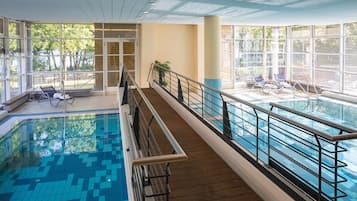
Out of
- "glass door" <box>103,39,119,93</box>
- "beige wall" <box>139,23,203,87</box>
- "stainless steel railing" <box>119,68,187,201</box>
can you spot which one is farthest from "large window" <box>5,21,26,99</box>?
"stainless steel railing" <box>119,68,187,201</box>

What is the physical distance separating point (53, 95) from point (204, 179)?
9.94 metres

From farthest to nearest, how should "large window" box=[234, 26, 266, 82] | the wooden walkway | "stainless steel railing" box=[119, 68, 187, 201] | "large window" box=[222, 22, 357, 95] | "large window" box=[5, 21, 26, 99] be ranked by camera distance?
"large window" box=[234, 26, 266, 82], "large window" box=[222, 22, 357, 95], "large window" box=[5, 21, 26, 99], the wooden walkway, "stainless steel railing" box=[119, 68, 187, 201]

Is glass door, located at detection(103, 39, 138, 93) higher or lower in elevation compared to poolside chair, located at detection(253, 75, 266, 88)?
higher

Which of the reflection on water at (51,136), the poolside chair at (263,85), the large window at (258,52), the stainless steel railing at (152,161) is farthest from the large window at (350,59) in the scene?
the stainless steel railing at (152,161)

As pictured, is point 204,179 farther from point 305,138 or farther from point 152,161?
point 305,138

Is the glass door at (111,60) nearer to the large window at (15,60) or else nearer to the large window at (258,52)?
the large window at (15,60)

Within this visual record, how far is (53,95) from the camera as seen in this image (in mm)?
12078

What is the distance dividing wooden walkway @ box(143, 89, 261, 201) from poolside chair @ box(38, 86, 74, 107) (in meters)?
8.04

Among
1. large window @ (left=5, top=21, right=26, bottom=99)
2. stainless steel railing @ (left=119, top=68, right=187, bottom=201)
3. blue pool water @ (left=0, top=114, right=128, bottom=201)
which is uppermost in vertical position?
large window @ (left=5, top=21, right=26, bottom=99)

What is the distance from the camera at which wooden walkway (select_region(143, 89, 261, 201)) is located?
10.3 feet

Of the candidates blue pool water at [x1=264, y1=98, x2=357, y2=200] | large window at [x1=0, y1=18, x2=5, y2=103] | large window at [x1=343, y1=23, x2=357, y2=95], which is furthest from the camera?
large window at [x1=343, y1=23, x2=357, y2=95]

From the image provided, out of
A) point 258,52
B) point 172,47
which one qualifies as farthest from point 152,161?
point 258,52

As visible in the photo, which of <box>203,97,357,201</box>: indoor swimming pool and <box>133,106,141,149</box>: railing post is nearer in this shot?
<box>133,106,141,149</box>: railing post

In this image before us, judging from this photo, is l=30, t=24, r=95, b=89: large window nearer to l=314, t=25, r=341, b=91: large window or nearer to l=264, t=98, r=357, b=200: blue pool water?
l=264, t=98, r=357, b=200: blue pool water
